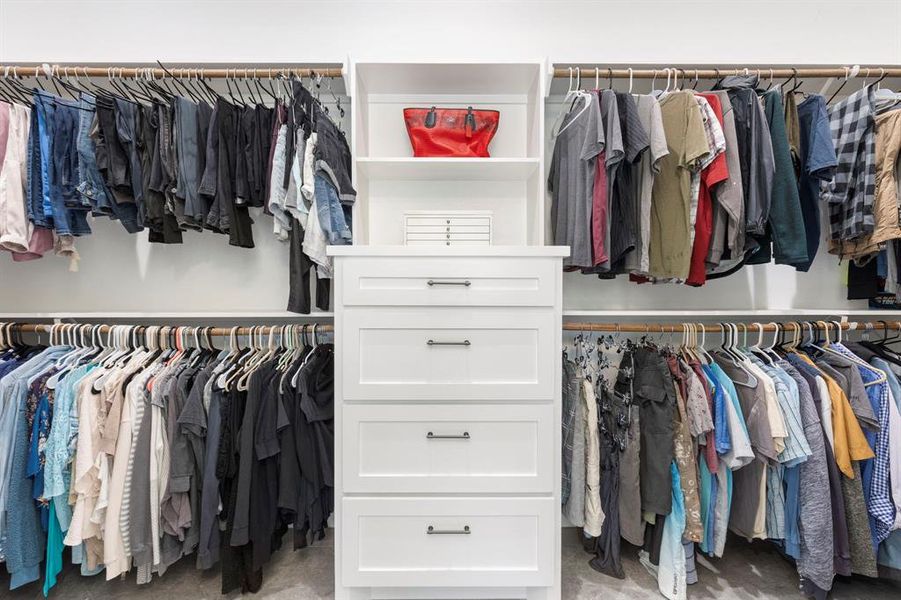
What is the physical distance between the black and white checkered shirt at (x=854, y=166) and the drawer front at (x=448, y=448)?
1312 millimetres

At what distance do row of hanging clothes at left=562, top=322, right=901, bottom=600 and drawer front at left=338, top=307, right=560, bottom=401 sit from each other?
0.38 meters

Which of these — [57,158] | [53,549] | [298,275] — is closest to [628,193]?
[298,275]

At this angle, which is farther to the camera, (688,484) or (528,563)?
(688,484)

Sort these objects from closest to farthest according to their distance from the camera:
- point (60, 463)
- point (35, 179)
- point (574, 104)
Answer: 1. point (60, 463)
2. point (35, 179)
3. point (574, 104)

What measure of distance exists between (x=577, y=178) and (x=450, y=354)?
0.79 m

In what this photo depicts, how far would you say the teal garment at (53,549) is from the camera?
134cm

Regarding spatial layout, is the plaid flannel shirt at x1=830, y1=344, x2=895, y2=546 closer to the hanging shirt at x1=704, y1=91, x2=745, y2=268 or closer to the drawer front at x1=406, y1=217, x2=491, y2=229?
the hanging shirt at x1=704, y1=91, x2=745, y2=268

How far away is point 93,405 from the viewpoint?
133 cm

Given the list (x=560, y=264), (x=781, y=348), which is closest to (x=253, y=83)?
(x=560, y=264)

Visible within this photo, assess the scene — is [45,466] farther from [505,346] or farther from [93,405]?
[505,346]

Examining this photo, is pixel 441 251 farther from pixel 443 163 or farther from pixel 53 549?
pixel 53 549

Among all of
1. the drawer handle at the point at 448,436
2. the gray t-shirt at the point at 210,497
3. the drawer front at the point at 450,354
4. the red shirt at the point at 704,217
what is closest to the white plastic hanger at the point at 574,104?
the red shirt at the point at 704,217

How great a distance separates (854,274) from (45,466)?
3.26 m

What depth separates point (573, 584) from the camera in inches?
59.7
